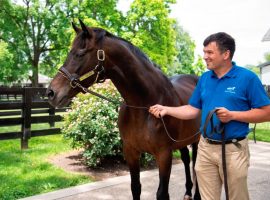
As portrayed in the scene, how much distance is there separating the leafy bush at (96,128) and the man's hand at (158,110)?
310 cm

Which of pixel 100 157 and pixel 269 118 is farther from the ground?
pixel 269 118

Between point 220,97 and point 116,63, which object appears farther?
point 116,63

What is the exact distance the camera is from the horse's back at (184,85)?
13.9 feet

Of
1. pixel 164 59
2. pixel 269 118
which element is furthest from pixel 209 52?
pixel 164 59

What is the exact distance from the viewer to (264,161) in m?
7.00

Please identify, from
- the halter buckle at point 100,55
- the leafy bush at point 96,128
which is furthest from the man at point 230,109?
the leafy bush at point 96,128

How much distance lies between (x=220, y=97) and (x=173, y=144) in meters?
1.27

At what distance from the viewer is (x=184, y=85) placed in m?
4.78

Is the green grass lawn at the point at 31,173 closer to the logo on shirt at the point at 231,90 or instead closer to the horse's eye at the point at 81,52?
the horse's eye at the point at 81,52

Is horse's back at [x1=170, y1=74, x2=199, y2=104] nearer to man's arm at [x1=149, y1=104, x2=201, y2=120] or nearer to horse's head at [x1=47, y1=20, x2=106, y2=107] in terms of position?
man's arm at [x1=149, y1=104, x2=201, y2=120]

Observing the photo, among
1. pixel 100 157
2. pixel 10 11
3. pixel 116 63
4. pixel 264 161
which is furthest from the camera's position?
pixel 10 11

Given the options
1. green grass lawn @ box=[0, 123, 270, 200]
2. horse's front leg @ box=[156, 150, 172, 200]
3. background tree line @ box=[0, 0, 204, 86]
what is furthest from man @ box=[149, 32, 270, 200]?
background tree line @ box=[0, 0, 204, 86]

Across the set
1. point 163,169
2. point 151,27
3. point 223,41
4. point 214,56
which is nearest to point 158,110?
point 163,169

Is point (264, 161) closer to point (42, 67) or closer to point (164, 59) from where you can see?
point (164, 59)
